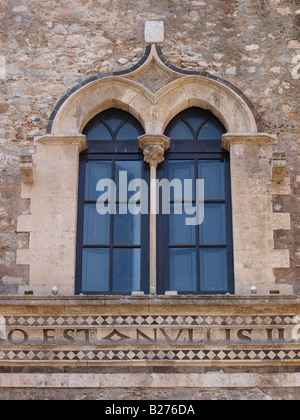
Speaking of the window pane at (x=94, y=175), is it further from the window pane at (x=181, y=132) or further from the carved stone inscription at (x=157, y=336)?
the carved stone inscription at (x=157, y=336)

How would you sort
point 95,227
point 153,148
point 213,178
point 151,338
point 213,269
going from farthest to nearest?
1. point 213,178
2. point 153,148
3. point 95,227
4. point 213,269
5. point 151,338

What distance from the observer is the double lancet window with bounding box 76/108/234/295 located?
36.2 ft

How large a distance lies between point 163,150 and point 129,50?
1373mm

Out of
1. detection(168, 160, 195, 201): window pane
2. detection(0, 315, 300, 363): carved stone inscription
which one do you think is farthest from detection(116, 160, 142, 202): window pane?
detection(0, 315, 300, 363): carved stone inscription

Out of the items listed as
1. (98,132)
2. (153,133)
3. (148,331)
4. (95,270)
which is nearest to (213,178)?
(153,133)

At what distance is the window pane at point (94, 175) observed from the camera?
451 inches

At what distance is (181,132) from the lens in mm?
11773

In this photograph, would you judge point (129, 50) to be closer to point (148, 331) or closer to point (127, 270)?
point (127, 270)

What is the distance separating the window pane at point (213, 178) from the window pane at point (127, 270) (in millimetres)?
1050

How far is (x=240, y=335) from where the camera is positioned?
1038 centimetres

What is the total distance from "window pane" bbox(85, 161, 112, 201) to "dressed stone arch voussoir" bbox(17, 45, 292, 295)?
22cm

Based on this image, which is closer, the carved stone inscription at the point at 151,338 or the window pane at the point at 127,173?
the carved stone inscription at the point at 151,338

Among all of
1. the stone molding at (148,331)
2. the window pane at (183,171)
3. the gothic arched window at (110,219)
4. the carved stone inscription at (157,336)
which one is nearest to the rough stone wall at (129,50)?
the gothic arched window at (110,219)
